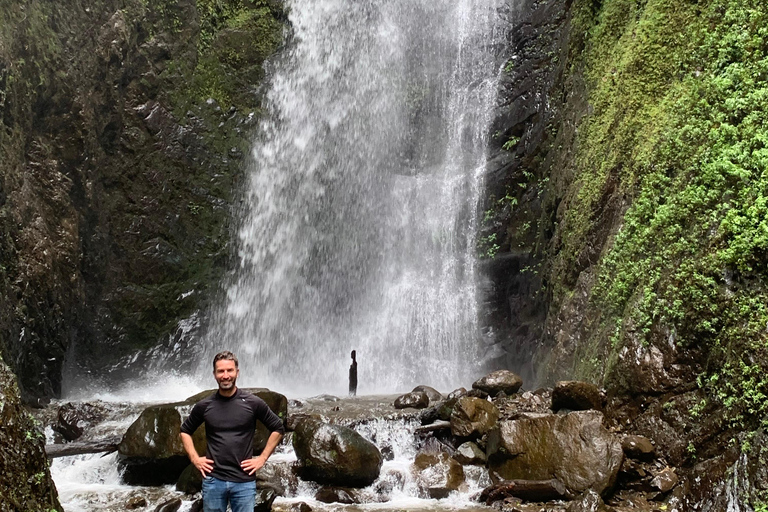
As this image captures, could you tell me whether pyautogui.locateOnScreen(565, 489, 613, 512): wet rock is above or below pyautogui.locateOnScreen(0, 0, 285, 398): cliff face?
below

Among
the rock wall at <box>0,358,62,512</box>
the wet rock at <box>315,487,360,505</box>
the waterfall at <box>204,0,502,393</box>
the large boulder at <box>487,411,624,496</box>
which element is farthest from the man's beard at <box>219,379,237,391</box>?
the waterfall at <box>204,0,502,393</box>

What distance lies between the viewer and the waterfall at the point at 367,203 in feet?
52.1

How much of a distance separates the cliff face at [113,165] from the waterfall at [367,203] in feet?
4.14

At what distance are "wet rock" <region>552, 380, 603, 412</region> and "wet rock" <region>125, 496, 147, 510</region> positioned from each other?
5.67m

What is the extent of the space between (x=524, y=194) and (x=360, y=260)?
212 inches

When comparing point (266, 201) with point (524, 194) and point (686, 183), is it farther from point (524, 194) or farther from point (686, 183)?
point (686, 183)

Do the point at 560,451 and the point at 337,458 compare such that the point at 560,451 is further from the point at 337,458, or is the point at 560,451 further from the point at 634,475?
the point at 337,458

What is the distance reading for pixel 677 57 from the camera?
8938 mm

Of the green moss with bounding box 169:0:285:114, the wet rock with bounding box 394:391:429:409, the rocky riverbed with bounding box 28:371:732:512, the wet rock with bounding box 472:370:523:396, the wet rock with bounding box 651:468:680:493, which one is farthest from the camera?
the green moss with bounding box 169:0:285:114

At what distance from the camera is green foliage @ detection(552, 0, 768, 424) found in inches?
229

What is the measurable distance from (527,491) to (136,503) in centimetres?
490

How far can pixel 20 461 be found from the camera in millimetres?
4219

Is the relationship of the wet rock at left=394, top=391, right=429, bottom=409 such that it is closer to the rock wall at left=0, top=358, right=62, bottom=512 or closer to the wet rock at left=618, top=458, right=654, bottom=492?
the wet rock at left=618, top=458, right=654, bottom=492

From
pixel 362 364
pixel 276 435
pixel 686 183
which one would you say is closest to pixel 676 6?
pixel 686 183
